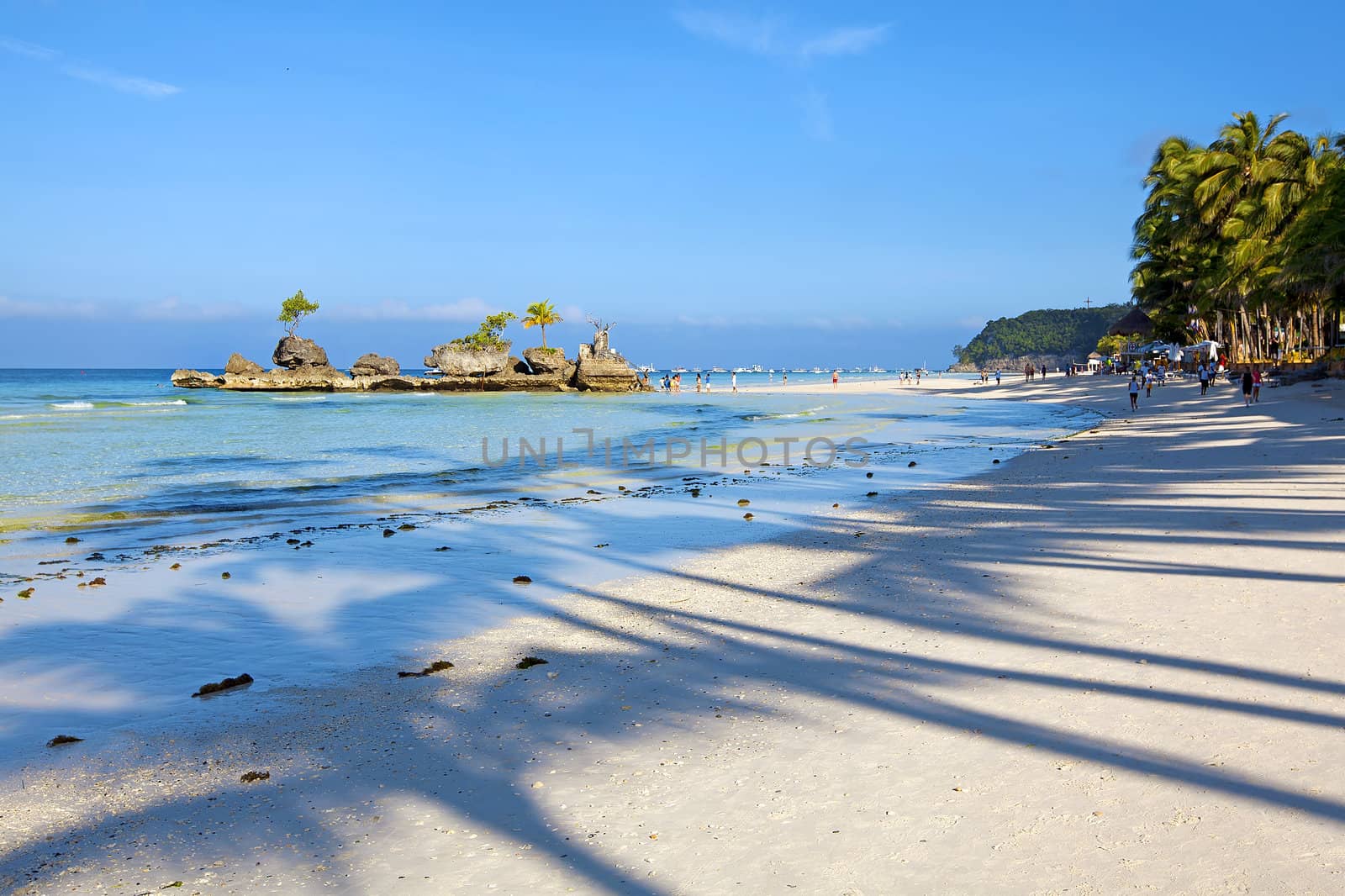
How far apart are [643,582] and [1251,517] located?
7005 mm

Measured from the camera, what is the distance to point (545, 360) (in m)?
82.6

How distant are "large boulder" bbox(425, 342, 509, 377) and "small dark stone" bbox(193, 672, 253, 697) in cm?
8041

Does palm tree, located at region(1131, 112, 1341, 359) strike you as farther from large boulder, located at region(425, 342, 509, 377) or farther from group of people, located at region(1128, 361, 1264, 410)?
large boulder, located at region(425, 342, 509, 377)

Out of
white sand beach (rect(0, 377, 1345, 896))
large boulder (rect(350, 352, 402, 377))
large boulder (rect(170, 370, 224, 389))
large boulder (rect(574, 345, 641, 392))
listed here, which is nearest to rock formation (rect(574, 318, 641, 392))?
large boulder (rect(574, 345, 641, 392))

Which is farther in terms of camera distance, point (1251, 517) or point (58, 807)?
point (1251, 517)

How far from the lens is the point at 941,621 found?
21.8ft

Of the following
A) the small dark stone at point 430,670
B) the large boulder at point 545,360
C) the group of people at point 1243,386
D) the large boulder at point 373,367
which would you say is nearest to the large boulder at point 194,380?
the large boulder at point 373,367

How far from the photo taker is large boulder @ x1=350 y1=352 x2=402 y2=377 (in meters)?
88.8

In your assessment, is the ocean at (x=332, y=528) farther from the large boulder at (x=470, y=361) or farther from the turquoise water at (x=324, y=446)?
the large boulder at (x=470, y=361)

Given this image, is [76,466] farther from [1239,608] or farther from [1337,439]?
[1337,439]

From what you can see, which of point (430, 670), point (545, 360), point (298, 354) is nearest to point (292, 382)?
point (298, 354)

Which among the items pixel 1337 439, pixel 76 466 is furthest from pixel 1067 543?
pixel 76 466

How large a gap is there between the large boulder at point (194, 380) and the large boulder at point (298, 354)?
9.31 m

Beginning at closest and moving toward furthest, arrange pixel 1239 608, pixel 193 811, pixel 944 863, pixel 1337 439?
pixel 944 863 → pixel 193 811 → pixel 1239 608 → pixel 1337 439
